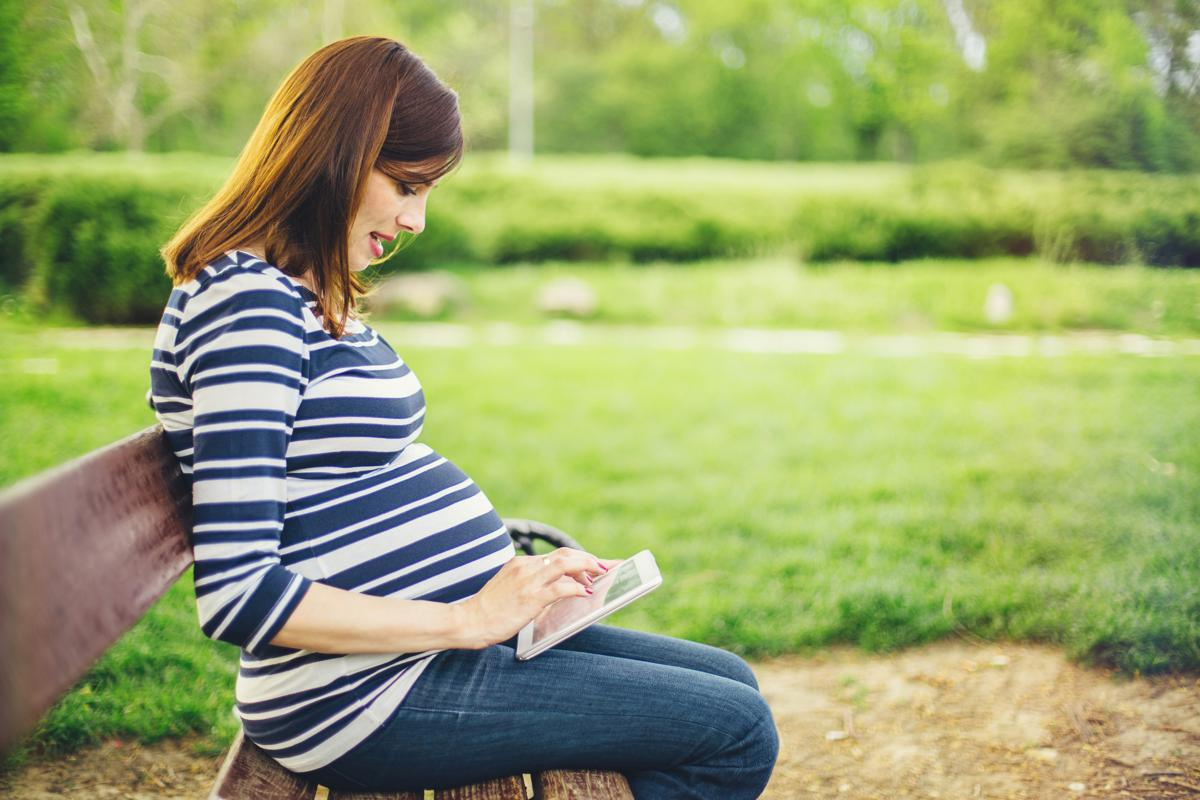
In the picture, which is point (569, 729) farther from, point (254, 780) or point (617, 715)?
point (254, 780)

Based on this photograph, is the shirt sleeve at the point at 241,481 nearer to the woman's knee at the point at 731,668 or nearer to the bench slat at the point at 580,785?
the bench slat at the point at 580,785

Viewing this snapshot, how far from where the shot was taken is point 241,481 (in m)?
1.42

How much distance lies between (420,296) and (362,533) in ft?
28.7

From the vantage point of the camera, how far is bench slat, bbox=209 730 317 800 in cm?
158

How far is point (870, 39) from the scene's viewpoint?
59.6 feet

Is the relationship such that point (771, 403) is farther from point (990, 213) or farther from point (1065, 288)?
point (990, 213)

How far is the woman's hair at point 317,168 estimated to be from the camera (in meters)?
1.65

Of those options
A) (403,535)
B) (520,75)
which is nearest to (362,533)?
(403,535)

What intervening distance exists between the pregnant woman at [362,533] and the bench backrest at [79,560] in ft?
0.34

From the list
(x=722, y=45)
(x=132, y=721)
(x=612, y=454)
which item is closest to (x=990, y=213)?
(x=612, y=454)

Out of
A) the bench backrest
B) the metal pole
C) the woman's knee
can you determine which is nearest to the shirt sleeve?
the bench backrest

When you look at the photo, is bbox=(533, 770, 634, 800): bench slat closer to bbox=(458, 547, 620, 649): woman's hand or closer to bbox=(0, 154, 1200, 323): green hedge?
bbox=(458, 547, 620, 649): woman's hand

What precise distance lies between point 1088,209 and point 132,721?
5.66 metres

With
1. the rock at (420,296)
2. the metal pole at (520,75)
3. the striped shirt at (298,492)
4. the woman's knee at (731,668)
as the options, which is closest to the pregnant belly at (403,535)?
the striped shirt at (298,492)
